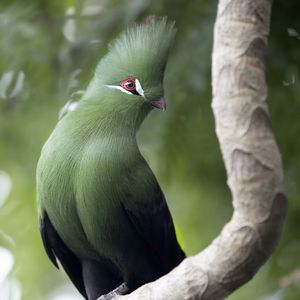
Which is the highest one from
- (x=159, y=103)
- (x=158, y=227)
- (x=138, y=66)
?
(x=138, y=66)

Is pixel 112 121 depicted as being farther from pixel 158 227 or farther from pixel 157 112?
pixel 157 112

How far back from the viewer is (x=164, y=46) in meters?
2.00

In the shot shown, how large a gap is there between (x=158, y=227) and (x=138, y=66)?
1.85 feet

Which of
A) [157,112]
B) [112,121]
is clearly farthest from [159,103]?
[157,112]

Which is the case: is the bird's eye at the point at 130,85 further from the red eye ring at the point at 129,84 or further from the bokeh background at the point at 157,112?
the bokeh background at the point at 157,112

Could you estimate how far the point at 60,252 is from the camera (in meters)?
2.46

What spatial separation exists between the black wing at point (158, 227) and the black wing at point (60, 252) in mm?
251

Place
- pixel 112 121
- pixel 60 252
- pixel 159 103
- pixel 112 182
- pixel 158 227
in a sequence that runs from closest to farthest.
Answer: pixel 159 103, pixel 112 121, pixel 112 182, pixel 158 227, pixel 60 252

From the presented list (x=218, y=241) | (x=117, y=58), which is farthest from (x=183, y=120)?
(x=218, y=241)

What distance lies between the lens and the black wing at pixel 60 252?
2406mm

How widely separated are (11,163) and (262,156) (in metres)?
2.26

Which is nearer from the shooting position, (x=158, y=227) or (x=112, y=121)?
(x=112, y=121)

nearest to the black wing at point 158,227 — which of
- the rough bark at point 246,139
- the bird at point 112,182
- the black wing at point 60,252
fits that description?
the bird at point 112,182

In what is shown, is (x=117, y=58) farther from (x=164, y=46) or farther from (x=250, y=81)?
(x=250, y=81)
